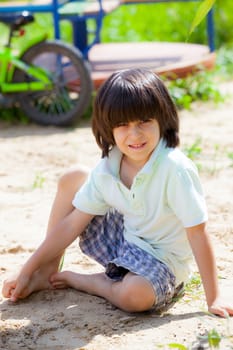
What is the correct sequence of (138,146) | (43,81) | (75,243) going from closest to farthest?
(138,146), (75,243), (43,81)

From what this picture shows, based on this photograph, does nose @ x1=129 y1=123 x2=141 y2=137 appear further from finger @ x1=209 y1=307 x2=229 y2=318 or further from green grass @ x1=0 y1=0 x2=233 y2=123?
green grass @ x1=0 y1=0 x2=233 y2=123

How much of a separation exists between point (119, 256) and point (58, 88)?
117 inches

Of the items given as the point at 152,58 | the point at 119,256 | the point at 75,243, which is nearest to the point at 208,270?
the point at 119,256

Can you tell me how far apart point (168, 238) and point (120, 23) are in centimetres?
617

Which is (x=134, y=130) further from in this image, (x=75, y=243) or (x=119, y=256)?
(x=75, y=243)

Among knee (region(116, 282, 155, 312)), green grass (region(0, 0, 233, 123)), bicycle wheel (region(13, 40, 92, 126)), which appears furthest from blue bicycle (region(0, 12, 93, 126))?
knee (region(116, 282, 155, 312))

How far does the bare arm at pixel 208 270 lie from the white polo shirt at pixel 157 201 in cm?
5

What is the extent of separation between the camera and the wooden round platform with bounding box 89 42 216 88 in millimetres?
5902

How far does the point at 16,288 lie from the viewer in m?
2.83

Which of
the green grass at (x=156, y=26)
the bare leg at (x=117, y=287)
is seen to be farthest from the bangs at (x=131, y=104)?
the green grass at (x=156, y=26)

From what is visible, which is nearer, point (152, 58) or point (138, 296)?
point (138, 296)

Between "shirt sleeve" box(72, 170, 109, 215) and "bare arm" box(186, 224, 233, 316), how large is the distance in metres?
0.35

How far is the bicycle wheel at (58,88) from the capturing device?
5.49m

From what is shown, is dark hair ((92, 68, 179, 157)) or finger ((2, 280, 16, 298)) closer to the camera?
dark hair ((92, 68, 179, 157))
